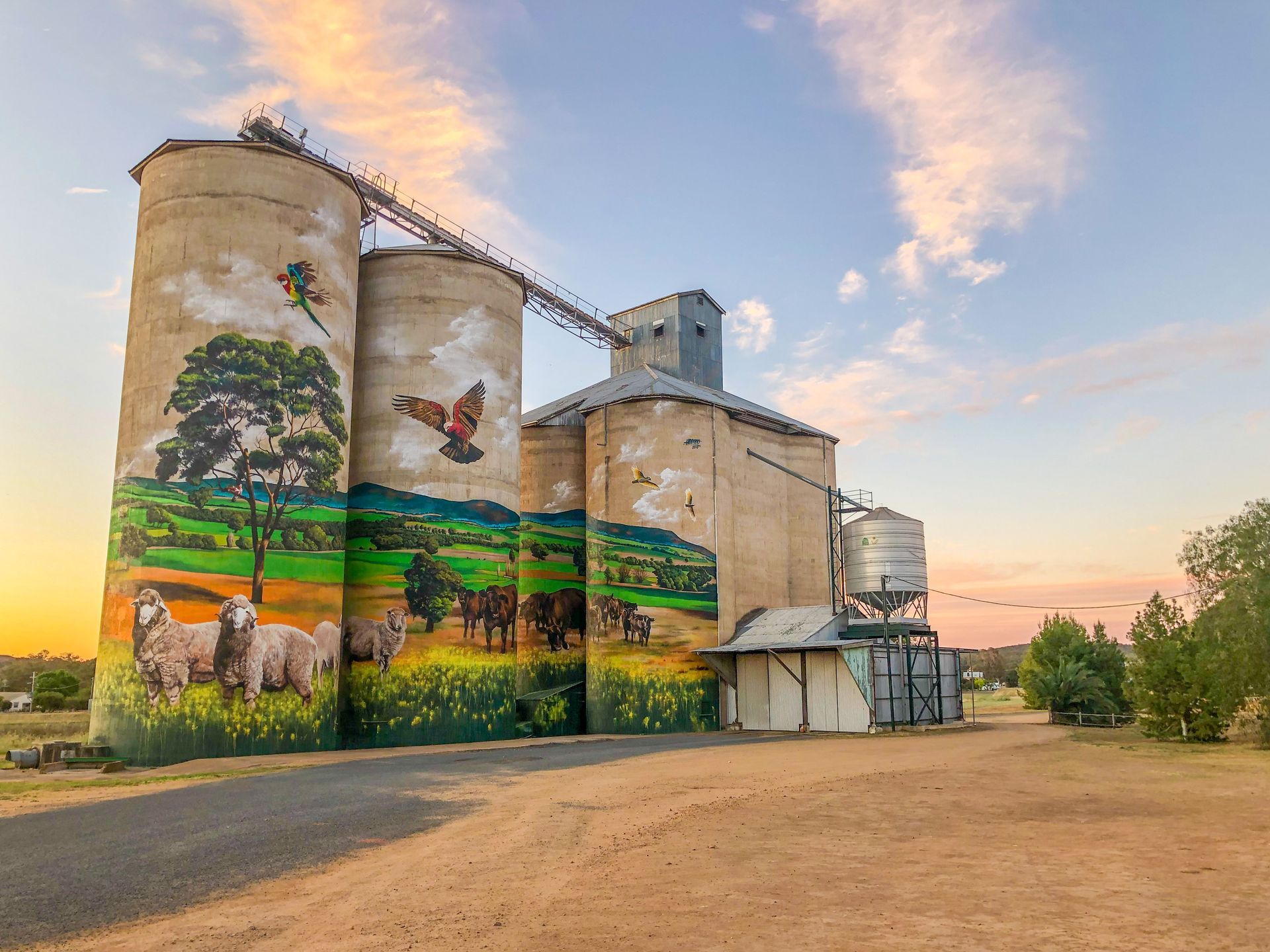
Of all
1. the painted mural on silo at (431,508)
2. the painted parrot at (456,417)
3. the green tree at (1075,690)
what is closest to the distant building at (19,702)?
the painted mural on silo at (431,508)

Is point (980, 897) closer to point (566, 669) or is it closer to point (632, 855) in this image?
point (632, 855)

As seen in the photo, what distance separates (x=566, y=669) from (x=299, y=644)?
17.9 m

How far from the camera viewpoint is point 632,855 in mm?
12000

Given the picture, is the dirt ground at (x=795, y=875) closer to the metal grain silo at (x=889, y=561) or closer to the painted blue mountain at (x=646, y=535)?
the painted blue mountain at (x=646, y=535)

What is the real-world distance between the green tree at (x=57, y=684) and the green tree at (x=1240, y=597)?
208ft

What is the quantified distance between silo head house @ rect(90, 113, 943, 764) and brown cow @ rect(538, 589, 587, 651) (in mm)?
124

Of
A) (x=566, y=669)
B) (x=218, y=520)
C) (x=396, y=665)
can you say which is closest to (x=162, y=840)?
(x=218, y=520)

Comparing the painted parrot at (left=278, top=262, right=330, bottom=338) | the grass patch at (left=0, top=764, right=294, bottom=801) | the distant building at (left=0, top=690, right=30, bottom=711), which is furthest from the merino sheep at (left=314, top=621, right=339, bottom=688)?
the distant building at (left=0, top=690, right=30, bottom=711)

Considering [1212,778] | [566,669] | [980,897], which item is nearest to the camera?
[980,897]

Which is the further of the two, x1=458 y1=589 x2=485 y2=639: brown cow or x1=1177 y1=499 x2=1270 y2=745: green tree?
x1=458 y1=589 x2=485 y2=639: brown cow

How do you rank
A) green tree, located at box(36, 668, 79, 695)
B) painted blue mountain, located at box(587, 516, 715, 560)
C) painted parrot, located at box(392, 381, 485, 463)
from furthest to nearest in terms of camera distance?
green tree, located at box(36, 668, 79, 695) → painted blue mountain, located at box(587, 516, 715, 560) → painted parrot, located at box(392, 381, 485, 463)

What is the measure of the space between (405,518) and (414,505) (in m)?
0.64

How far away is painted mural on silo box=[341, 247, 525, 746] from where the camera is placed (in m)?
34.1

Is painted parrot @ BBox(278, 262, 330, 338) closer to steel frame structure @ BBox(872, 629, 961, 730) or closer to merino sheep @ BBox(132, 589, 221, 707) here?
merino sheep @ BBox(132, 589, 221, 707)
